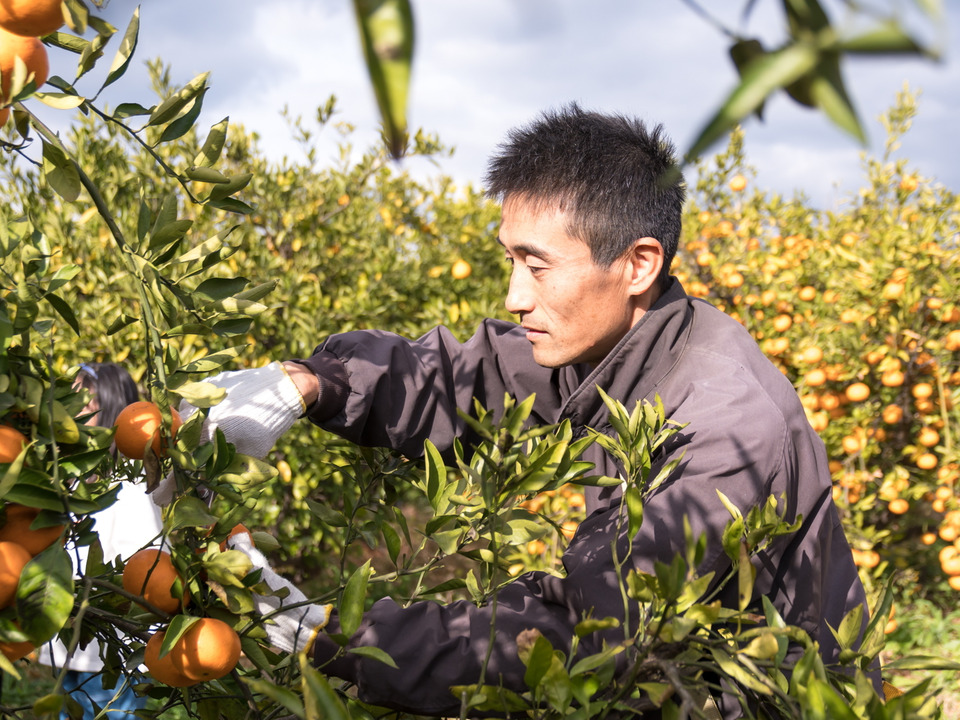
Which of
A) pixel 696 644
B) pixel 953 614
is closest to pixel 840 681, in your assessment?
pixel 696 644

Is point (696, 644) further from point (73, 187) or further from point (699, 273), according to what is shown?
point (699, 273)

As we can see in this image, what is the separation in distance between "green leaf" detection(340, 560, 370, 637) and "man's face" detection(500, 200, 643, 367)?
0.77 metres

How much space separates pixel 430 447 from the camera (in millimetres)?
887

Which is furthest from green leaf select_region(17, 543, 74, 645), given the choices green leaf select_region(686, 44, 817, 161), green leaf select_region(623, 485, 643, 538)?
green leaf select_region(686, 44, 817, 161)

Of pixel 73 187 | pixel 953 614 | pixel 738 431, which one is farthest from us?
pixel 953 614

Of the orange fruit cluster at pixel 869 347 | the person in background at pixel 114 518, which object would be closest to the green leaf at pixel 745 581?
the person in background at pixel 114 518

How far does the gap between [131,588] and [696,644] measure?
54cm

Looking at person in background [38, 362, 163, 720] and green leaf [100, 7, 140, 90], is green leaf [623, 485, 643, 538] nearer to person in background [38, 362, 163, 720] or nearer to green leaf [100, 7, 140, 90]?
green leaf [100, 7, 140, 90]

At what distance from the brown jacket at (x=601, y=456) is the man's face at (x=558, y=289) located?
→ 89 millimetres

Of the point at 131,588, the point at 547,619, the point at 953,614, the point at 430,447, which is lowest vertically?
the point at 953,614

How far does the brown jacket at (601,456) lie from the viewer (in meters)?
1.01

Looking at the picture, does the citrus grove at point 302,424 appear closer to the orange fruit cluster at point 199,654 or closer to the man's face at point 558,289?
the orange fruit cluster at point 199,654

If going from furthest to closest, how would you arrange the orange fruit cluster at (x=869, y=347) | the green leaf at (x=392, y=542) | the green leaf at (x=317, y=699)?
the orange fruit cluster at (x=869, y=347) < the green leaf at (x=392, y=542) < the green leaf at (x=317, y=699)

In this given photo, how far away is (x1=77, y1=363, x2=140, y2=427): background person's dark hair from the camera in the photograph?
2307 mm
